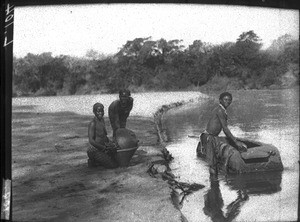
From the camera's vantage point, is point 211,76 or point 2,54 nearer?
point 2,54

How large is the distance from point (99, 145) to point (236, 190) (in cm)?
151

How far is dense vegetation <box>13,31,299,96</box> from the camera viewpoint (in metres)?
3.86

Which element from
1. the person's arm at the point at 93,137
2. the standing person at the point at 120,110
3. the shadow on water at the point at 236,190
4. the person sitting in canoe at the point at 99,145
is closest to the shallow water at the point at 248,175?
the shadow on water at the point at 236,190

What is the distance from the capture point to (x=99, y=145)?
12.6ft

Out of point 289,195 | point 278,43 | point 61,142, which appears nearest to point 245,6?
point 278,43

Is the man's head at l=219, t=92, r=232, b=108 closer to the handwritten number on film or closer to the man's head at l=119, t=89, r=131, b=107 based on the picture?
the man's head at l=119, t=89, r=131, b=107

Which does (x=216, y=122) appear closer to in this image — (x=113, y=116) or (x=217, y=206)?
(x=217, y=206)

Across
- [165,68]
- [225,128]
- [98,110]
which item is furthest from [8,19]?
[225,128]

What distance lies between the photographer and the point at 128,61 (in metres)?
3.95

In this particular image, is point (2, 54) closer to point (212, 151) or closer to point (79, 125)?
point (79, 125)

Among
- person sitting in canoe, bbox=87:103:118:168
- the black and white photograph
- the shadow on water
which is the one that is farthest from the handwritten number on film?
the shadow on water

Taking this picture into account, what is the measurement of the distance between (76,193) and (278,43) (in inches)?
105

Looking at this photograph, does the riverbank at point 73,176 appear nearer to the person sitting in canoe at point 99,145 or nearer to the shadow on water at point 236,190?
the person sitting in canoe at point 99,145

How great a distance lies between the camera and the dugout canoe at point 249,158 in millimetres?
3879
